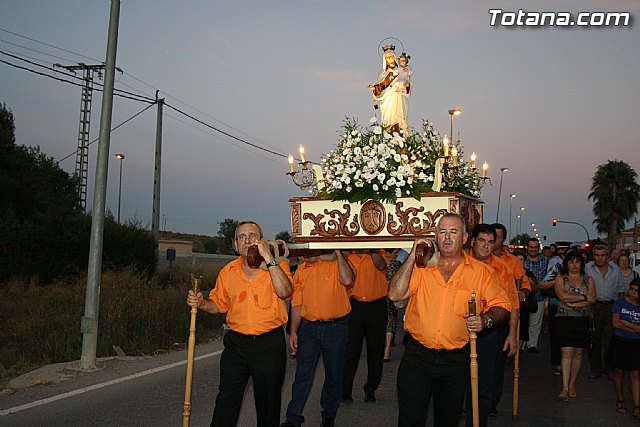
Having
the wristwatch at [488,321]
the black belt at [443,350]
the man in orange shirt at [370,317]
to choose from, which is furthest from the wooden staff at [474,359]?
the man in orange shirt at [370,317]

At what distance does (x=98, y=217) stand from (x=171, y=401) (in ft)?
11.7

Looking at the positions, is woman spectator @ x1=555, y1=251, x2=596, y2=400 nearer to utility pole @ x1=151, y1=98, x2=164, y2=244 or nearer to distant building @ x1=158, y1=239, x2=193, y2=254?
utility pole @ x1=151, y1=98, x2=164, y2=244

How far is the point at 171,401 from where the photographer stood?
8.47 meters

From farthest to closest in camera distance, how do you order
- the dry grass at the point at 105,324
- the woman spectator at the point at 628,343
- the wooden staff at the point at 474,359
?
the dry grass at the point at 105,324
the woman spectator at the point at 628,343
the wooden staff at the point at 474,359

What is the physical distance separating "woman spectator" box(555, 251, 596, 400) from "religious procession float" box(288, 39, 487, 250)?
2.83 metres

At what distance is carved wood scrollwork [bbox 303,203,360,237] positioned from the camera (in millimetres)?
6855

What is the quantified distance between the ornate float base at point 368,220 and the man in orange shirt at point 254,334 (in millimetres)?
971

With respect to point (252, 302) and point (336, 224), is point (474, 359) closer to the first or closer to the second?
point (252, 302)

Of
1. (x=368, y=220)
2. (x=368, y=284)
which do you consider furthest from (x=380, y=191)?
(x=368, y=284)

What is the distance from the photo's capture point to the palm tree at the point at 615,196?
6259 centimetres

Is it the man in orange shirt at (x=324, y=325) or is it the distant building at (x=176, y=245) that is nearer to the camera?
the man in orange shirt at (x=324, y=325)

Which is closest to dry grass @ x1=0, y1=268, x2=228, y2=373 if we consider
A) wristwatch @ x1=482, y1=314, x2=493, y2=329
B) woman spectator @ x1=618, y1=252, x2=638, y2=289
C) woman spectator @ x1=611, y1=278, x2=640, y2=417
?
woman spectator @ x1=611, y1=278, x2=640, y2=417

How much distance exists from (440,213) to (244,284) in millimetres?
1907

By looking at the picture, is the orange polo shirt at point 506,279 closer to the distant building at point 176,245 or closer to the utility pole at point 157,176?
the utility pole at point 157,176
